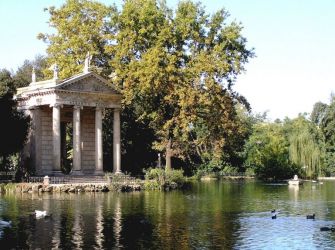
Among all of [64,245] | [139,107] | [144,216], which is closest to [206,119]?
[139,107]

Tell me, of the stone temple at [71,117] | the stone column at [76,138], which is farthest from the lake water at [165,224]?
the stone temple at [71,117]

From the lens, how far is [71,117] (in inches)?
2542

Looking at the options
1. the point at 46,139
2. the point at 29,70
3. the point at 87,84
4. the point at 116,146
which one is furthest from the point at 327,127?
the point at 46,139

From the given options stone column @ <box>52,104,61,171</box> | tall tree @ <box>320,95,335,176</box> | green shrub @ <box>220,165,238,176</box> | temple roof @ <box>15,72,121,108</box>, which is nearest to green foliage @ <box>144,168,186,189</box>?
stone column @ <box>52,104,61,171</box>

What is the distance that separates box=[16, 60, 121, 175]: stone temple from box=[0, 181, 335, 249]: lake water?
48.7 ft

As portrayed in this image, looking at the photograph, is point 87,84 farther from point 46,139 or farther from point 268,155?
point 268,155

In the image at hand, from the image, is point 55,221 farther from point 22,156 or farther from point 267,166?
point 267,166

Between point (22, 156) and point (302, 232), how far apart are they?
1573 inches

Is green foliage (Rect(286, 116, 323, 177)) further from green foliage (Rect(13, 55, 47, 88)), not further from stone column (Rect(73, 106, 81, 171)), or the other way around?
stone column (Rect(73, 106, 81, 171))

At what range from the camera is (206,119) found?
60.3 metres

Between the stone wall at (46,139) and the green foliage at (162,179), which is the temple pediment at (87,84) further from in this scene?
the green foliage at (162,179)

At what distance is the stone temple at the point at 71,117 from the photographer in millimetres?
56812

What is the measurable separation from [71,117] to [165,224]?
1484 inches

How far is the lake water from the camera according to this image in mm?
23234
